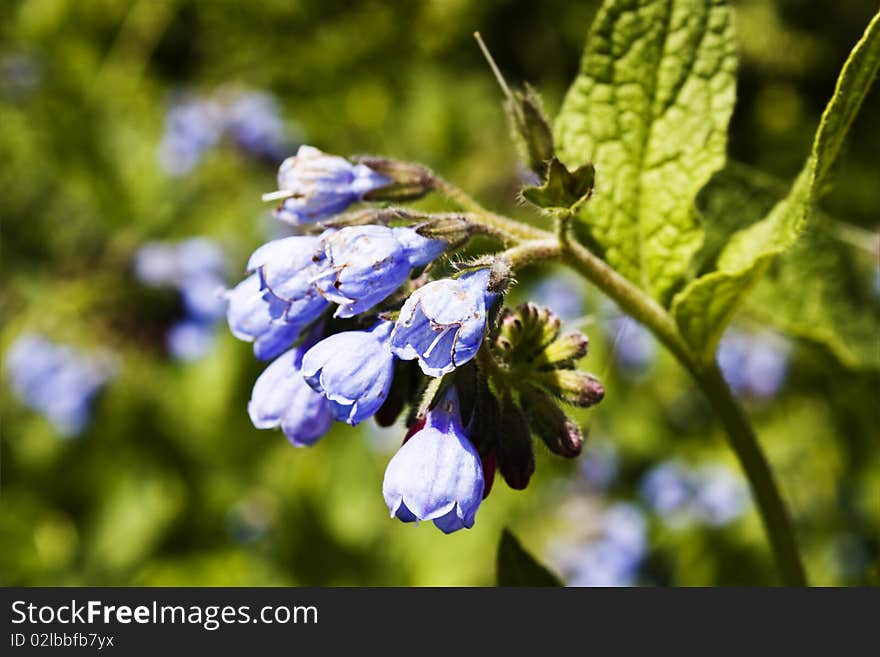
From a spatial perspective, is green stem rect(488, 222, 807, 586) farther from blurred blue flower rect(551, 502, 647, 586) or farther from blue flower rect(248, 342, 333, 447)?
blurred blue flower rect(551, 502, 647, 586)

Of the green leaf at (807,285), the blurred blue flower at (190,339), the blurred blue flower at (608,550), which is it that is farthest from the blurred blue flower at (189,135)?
the green leaf at (807,285)

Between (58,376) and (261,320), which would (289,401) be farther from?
(58,376)

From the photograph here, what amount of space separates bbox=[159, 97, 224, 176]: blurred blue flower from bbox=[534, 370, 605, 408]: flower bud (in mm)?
3760

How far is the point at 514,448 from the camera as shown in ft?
4.66

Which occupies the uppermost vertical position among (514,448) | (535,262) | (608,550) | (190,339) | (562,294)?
(535,262)

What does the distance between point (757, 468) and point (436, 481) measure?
61cm

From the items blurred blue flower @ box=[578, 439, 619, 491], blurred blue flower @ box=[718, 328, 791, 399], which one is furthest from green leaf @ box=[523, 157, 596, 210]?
blurred blue flower @ box=[718, 328, 791, 399]

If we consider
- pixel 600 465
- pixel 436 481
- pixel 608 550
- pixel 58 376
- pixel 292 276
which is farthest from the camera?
pixel 600 465

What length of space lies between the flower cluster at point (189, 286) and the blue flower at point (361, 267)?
233 centimetres

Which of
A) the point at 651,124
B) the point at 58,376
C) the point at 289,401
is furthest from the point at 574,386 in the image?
the point at 58,376

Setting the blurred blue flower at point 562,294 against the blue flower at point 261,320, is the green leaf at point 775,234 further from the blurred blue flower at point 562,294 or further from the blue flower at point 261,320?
the blurred blue flower at point 562,294

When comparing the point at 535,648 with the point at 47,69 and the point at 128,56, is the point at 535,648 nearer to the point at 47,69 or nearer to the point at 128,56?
the point at 47,69

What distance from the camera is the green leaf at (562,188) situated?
1.37 m

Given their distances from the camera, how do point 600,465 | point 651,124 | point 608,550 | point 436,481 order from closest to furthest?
point 436,481 → point 651,124 → point 608,550 → point 600,465
